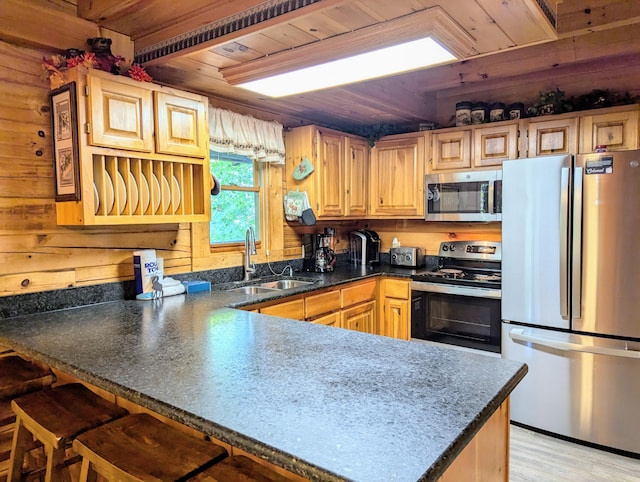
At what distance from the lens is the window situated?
3199 millimetres

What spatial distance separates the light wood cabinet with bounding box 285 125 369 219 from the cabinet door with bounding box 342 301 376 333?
0.80m

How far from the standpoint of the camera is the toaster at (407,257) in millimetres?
3951

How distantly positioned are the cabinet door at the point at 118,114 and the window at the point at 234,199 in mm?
873

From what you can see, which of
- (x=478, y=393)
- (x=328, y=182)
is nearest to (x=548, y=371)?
(x=478, y=393)

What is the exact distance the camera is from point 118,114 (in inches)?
84.7

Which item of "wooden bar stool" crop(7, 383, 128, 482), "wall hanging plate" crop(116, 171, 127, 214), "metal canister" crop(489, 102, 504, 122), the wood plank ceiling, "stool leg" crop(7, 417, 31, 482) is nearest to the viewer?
"wooden bar stool" crop(7, 383, 128, 482)

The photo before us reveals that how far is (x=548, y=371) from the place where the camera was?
2.74 meters

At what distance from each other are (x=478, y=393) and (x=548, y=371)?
1.86m

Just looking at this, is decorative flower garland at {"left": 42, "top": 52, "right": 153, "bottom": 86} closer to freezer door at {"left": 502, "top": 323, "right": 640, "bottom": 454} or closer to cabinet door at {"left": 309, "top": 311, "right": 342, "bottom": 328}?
cabinet door at {"left": 309, "top": 311, "right": 342, "bottom": 328}

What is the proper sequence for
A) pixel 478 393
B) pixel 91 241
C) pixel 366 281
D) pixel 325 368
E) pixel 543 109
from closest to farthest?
pixel 478 393 < pixel 325 368 < pixel 91 241 < pixel 543 109 < pixel 366 281

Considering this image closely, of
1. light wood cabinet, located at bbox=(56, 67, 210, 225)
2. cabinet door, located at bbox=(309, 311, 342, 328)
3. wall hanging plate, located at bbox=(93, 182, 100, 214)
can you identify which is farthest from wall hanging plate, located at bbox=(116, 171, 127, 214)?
cabinet door, located at bbox=(309, 311, 342, 328)

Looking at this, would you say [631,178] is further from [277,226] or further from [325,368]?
[277,226]

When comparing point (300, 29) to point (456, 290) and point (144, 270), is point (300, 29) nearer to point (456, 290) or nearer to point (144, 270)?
point (144, 270)


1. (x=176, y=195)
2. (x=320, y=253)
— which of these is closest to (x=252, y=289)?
(x=320, y=253)
